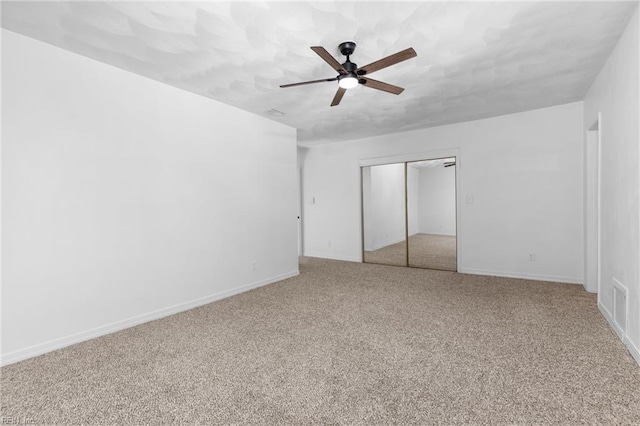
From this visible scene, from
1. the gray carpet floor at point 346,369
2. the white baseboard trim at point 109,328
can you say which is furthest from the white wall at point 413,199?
the white baseboard trim at point 109,328

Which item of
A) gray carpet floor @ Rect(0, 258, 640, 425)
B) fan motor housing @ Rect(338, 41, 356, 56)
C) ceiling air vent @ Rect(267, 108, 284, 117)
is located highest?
ceiling air vent @ Rect(267, 108, 284, 117)

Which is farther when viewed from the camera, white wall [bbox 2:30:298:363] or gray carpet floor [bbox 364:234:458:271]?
gray carpet floor [bbox 364:234:458:271]

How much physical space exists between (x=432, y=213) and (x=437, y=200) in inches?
9.6

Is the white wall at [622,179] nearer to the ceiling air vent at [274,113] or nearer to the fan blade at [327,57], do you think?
the fan blade at [327,57]

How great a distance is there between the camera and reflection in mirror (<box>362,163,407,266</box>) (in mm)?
5551

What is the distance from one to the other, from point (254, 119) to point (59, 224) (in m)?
2.54

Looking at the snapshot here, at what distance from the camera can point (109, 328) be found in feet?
9.06

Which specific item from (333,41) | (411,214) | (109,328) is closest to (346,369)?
(109,328)

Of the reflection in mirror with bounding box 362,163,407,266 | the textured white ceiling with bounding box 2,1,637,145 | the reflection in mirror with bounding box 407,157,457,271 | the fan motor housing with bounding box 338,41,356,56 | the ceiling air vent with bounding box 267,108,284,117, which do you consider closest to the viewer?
the textured white ceiling with bounding box 2,1,637,145

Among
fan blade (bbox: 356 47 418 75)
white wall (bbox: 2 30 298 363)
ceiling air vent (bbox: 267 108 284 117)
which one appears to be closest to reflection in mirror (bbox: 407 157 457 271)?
ceiling air vent (bbox: 267 108 284 117)

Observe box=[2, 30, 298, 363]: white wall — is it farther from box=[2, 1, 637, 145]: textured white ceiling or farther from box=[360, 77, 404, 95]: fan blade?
box=[360, 77, 404, 95]: fan blade

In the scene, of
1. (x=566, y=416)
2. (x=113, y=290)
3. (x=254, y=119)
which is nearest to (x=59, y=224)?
(x=113, y=290)

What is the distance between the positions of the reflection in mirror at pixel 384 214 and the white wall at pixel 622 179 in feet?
9.30

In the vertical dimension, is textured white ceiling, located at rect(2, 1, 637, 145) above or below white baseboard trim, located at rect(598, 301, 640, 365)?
above
